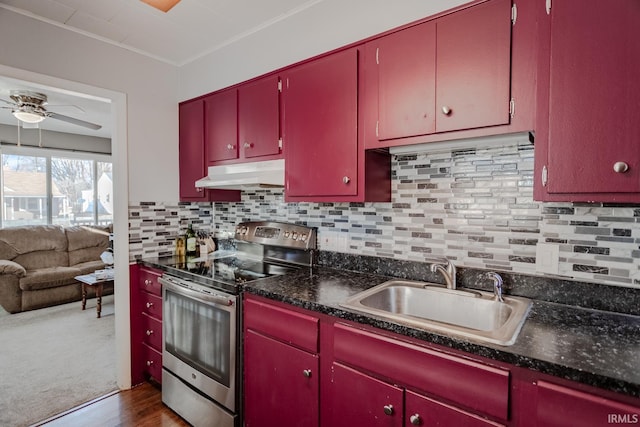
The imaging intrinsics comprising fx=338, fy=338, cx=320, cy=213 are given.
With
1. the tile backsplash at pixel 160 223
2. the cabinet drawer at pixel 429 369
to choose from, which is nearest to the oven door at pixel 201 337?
the tile backsplash at pixel 160 223

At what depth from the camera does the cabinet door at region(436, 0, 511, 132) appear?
1304 millimetres

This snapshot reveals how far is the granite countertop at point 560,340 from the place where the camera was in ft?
2.91

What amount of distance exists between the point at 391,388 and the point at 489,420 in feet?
1.07

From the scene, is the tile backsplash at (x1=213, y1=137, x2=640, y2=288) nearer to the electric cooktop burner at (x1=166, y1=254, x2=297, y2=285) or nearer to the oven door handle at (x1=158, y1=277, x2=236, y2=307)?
the electric cooktop burner at (x1=166, y1=254, x2=297, y2=285)

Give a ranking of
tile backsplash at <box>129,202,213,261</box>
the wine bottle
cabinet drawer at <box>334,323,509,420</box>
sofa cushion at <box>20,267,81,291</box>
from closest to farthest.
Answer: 1. cabinet drawer at <box>334,323,509,420</box>
2. tile backsplash at <box>129,202,213,261</box>
3. the wine bottle
4. sofa cushion at <box>20,267,81,291</box>

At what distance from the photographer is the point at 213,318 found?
6.18 feet

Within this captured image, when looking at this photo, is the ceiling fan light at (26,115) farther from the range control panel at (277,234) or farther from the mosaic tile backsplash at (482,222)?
the mosaic tile backsplash at (482,222)

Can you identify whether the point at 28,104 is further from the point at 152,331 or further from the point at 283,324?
the point at 283,324

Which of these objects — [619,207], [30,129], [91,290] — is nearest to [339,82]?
[619,207]

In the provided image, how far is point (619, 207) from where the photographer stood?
4.33 feet


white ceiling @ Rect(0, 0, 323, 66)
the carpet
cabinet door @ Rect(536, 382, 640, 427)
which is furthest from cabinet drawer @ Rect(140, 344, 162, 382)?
cabinet door @ Rect(536, 382, 640, 427)

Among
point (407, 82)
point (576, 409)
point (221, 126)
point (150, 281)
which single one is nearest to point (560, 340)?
point (576, 409)

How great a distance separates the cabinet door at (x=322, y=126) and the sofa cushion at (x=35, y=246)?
4.34 meters

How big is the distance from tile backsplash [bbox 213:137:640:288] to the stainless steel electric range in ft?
1.16
